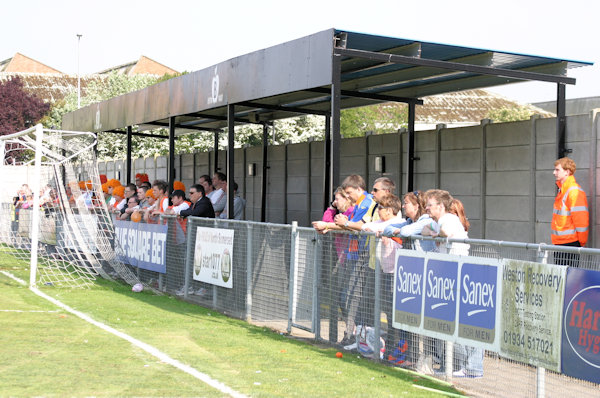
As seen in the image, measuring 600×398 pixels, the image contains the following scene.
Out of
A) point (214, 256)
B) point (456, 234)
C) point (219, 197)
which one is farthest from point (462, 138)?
point (219, 197)

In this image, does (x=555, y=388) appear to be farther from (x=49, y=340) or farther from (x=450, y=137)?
(x=450, y=137)

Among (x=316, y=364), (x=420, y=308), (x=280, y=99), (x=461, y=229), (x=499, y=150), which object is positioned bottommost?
(x=316, y=364)

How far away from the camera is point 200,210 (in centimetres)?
1464

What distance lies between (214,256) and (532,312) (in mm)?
7038

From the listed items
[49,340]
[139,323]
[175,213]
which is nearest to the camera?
[49,340]

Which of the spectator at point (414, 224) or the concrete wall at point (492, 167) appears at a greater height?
the concrete wall at point (492, 167)

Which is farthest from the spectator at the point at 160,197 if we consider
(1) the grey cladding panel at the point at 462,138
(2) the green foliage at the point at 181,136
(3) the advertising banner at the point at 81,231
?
(2) the green foliage at the point at 181,136

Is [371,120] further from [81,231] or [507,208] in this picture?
[507,208]

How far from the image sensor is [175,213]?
1502cm

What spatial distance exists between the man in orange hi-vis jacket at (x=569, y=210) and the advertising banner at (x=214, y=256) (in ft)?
15.4

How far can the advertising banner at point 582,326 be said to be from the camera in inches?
245

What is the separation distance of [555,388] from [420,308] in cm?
171

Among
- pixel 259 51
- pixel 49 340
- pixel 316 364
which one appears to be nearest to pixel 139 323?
pixel 49 340

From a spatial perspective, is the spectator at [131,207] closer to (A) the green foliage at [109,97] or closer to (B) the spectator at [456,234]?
(B) the spectator at [456,234]
